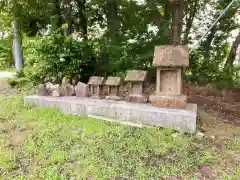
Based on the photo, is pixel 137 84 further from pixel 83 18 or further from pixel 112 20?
pixel 83 18

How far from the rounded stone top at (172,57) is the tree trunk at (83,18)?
3178mm

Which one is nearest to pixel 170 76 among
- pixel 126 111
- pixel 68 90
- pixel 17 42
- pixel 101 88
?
pixel 126 111

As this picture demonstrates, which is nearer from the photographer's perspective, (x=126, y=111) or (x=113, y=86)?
(x=126, y=111)

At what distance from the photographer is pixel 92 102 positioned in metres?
3.31

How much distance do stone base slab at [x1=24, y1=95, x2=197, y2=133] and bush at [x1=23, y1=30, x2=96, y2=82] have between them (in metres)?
0.85

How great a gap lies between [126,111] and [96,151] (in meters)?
0.74

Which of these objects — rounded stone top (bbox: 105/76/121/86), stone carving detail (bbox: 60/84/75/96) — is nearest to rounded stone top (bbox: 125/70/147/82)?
rounded stone top (bbox: 105/76/121/86)

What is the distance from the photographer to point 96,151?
252 cm

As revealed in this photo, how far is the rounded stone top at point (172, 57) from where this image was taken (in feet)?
9.58

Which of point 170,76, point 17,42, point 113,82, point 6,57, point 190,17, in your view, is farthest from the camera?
point 6,57

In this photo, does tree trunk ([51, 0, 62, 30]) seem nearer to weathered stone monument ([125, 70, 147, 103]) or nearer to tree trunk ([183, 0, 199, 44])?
weathered stone monument ([125, 70, 147, 103])

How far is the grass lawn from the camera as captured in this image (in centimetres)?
224

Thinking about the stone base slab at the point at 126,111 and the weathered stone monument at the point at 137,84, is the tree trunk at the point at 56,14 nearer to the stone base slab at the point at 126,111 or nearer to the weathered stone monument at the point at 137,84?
the stone base slab at the point at 126,111

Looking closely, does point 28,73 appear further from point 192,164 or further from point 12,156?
point 192,164
